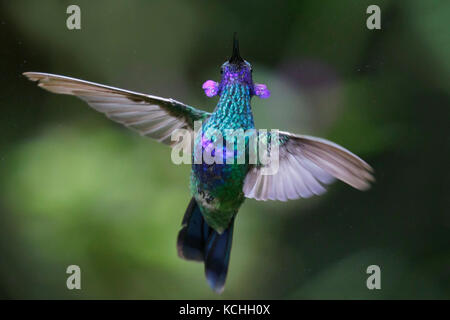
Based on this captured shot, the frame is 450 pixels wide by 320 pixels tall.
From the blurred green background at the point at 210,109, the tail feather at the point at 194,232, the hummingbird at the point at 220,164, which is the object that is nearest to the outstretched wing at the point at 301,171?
the hummingbird at the point at 220,164

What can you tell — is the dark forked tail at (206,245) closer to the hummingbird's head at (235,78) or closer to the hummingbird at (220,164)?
the hummingbird at (220,164)

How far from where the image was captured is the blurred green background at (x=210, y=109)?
1285mm

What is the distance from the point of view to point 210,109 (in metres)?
1.26

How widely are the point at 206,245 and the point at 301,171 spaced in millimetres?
214

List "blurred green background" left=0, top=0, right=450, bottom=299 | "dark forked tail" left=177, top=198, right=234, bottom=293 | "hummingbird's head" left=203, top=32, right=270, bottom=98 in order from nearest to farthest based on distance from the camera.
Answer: "hummingbird's head" left=203, top=32, right=270, bottom=98
"dark forked tail" left=177, top=198, right=234, bottom=293
"blurred green background" left=0, top=0, right=450, bottom=299

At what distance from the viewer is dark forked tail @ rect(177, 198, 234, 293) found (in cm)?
82

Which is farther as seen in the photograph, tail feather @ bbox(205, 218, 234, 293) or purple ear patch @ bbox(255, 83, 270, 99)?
tail feather @ bbox(205, 218, 234, 293)

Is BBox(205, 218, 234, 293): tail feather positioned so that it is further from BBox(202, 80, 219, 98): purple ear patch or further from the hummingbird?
BBox(202, 80, 219, 98): purple ear patch

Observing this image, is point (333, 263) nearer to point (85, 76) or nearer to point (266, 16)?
point (266, 16)

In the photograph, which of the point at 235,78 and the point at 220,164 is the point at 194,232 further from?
the point at 235,78

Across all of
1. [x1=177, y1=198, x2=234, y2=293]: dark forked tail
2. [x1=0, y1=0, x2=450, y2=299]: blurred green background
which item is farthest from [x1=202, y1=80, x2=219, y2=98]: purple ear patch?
[x1=0, y1=0, x2=450, y2=299]: blurred green background

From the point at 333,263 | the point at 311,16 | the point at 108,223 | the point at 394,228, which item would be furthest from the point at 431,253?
the point at 108,223

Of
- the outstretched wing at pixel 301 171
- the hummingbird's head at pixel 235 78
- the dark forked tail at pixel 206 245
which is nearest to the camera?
the outstretched wing at pixel 301 171

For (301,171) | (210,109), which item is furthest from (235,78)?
(210,109)
